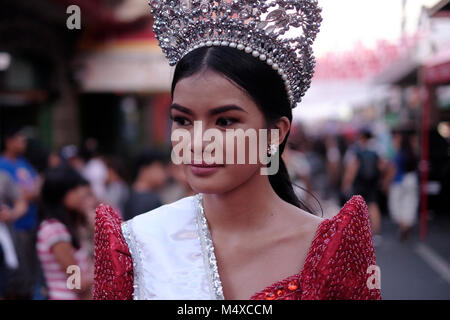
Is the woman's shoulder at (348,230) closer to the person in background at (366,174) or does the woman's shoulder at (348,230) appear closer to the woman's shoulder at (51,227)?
the woman's shoulder at (51,227)

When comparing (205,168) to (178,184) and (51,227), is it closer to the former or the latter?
(51,227)

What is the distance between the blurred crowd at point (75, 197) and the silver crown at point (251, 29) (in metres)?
0.56

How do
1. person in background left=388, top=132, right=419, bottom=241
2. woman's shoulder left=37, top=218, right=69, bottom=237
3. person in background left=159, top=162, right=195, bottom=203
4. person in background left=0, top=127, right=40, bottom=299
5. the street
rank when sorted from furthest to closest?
1. person in background left=388, top=132, right=419, bottom=241
2. the street
3. person in background left=159, top=162, right=195, bottom=203
4. woman's shoulder left=37, top=218, right=69, bottom=237
5. person in background left=0, top=127, right=40, bottom=299

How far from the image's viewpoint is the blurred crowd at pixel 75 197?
3.05 metres

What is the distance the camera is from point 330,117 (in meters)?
25.3

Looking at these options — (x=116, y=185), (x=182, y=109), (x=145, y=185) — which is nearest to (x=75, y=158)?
(x=116, y=185)

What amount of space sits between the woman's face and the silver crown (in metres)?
0.14

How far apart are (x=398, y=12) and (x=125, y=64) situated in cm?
862

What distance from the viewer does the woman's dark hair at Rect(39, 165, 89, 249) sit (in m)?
3.24

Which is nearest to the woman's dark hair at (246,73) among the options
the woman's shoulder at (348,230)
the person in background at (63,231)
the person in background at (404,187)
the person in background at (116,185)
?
the woman's shoulder at (348,230)

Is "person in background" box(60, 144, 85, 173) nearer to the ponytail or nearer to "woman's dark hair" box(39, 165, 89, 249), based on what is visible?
"woman's dark hair" box(39, 165, 89, 249)

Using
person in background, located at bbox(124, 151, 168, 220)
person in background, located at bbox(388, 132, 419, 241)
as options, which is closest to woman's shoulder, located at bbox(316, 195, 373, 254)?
person in background, located at bbox(124, 151, 168, 220)

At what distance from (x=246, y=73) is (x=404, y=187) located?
24.0 ft

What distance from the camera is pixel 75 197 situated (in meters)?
3.42
